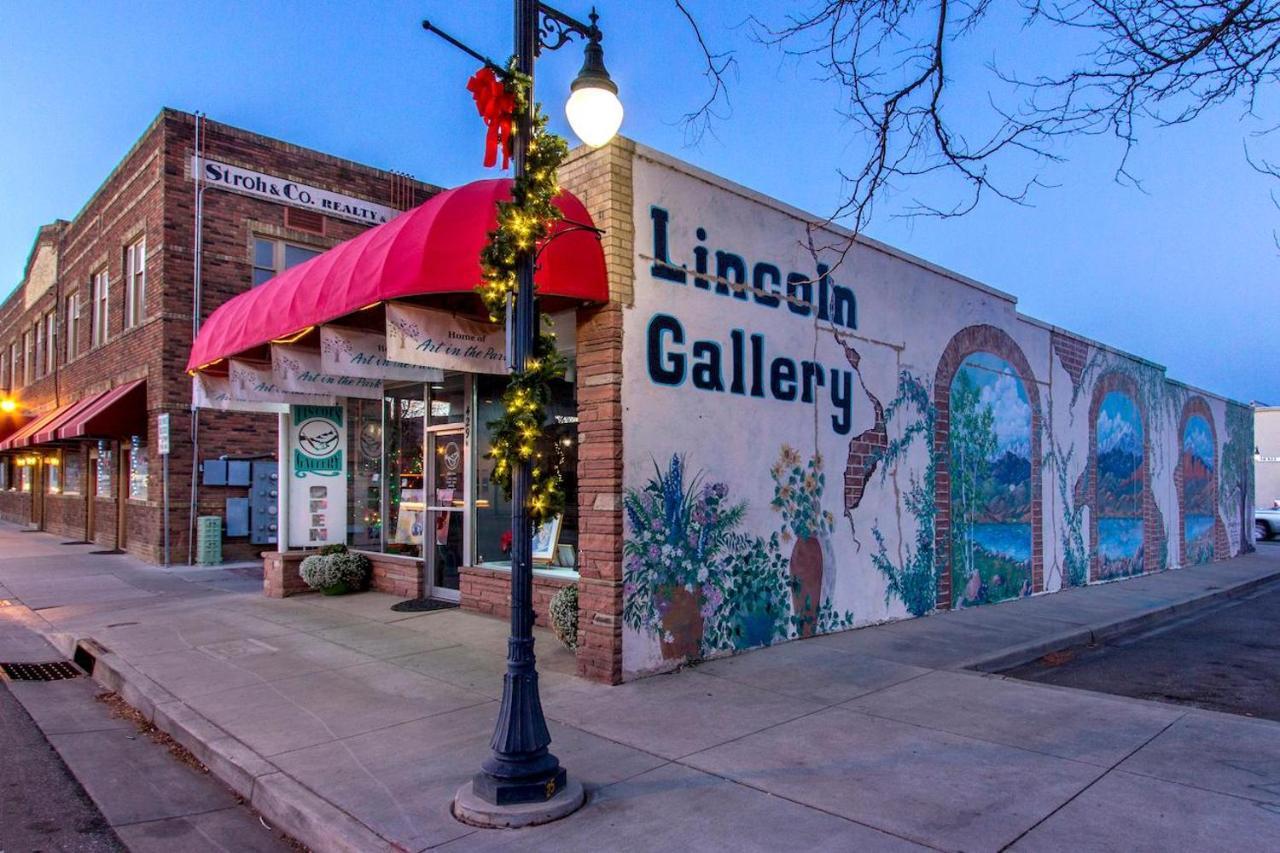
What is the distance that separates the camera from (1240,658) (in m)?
9.61

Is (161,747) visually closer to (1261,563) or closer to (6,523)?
(1261,563)

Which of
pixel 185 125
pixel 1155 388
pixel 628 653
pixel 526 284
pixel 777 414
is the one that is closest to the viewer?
pixel 526 284

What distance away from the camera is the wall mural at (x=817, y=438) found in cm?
776

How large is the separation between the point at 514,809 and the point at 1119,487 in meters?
16.2

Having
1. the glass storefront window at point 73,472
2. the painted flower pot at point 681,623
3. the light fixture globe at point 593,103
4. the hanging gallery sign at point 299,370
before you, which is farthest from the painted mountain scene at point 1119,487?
the glass storefront window at point 73,472

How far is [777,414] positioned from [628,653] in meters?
3.19

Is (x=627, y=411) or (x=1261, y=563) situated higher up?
(x=627, y=411)

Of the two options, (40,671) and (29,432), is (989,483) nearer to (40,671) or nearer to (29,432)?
(40,671)

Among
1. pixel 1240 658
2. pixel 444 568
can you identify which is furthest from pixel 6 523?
pixel 1240 658

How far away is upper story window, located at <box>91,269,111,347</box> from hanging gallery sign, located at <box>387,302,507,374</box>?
676 inches

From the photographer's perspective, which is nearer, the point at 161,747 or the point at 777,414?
the point at 161,747

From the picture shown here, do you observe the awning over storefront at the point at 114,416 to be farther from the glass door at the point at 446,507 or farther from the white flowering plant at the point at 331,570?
the glass door at the point at 446,507

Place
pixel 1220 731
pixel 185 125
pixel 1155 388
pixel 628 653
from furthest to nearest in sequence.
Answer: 1. pixel 1155 388
2. pixel 185 125
3. pixel 628 653
4. pixel 1220 731

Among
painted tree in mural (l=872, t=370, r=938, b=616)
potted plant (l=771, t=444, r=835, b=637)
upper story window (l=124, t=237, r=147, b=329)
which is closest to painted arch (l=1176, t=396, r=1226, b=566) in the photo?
painted tree in mural (l=872, t=370, r=938, b=616)
